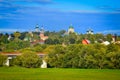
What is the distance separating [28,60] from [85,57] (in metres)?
6.08

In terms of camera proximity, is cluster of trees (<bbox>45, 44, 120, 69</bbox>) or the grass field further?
cluster of trees (<bbox>45, 44, 120, 69</bbox>)

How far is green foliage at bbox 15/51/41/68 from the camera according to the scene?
41438mm

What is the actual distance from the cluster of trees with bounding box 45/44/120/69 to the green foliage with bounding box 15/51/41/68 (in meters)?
1.37

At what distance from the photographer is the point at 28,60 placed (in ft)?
136

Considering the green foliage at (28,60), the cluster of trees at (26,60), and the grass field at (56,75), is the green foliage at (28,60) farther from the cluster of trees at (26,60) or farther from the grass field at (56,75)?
the grass field at (56,75)

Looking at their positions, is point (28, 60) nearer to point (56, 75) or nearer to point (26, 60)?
point (26, 60)

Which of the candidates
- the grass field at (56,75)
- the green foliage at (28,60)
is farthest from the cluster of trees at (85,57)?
the grass field at (56,75)

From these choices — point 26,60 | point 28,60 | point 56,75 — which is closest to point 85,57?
point 28,60

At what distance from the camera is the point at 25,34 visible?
304 ft

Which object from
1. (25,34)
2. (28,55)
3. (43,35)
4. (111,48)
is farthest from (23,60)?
→ (43,35)

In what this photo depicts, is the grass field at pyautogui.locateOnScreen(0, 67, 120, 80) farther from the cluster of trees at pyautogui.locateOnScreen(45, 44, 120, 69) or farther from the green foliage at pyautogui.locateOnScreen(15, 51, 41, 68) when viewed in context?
the green foliage at pyautogui.locateOnScreen(15, 51, 41, 68)

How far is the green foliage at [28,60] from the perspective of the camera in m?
41.4

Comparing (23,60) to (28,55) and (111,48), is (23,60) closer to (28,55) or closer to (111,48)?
(28,55)

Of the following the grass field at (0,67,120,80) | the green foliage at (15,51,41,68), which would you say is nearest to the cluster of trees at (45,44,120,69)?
the green foliage at (15,51,41,68)
